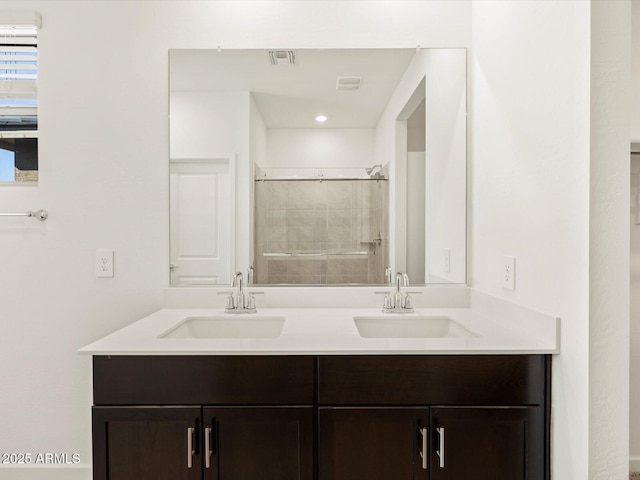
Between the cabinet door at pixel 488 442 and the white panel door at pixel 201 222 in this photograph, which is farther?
the white panel door at pixel 201 222

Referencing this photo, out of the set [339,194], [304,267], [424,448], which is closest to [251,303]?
[304,267]

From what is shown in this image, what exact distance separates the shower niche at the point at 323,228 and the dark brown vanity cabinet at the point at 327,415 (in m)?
0.73

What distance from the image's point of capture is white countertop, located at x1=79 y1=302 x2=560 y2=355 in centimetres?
140

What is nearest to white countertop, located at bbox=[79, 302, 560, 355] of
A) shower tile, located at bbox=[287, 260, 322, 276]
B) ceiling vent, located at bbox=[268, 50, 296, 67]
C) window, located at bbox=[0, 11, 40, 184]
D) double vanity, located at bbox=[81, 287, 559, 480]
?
double vanity, located at bbox=[81, 287, 559, 480]

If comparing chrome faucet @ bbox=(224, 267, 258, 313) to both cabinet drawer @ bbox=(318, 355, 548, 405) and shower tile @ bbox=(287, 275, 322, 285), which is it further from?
cabinet drawer @ bbox=(318, 355, 548, 405)

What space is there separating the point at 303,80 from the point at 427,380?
55.0 inches

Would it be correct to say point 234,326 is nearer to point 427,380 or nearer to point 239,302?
point 239,302

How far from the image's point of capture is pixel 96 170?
207cm

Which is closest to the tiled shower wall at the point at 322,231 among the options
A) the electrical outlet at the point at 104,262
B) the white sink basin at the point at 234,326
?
the white sink basin at the point at 234,326

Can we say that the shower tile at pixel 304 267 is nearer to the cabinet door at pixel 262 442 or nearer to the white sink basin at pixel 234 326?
the white sink basin at pixel 234 326

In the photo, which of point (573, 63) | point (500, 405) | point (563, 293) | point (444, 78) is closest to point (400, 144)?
point (444, 78)

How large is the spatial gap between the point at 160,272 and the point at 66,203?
0.51 meters

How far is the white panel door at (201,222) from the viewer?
2.09m

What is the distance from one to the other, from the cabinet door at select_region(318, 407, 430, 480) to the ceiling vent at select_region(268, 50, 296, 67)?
1477 millimetres
